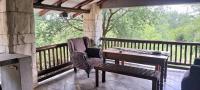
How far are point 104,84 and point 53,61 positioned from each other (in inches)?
58.9

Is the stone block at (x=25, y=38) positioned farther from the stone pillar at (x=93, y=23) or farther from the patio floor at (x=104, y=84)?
the stone pillar at (x=93, y=23)

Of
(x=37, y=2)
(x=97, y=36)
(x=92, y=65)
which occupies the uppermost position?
(x=37, y=2)

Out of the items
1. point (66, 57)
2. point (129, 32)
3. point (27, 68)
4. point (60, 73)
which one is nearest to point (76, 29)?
point (129, 32)

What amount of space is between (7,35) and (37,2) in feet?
4.13

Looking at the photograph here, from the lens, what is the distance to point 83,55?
4.46m

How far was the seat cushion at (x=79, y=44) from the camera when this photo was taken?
4879 mm

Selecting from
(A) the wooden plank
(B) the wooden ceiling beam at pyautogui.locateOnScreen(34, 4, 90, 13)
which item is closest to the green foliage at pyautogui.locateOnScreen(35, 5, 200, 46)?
(A) the wooden plank

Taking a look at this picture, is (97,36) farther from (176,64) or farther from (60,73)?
(176,64)

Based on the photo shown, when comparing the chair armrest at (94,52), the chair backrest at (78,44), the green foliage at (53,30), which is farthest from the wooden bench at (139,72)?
the green foliage at (53,30)

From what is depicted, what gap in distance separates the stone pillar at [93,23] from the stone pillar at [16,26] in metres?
2.56

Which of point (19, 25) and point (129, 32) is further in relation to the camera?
point (129, 32)

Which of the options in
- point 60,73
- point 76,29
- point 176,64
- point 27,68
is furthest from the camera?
point 76,29

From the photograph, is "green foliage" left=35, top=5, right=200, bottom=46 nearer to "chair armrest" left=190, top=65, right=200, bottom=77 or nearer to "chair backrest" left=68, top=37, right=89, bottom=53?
"chair backrest" left=68, top=37, right=89, bottom=53

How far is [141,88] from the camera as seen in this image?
3904 mm
